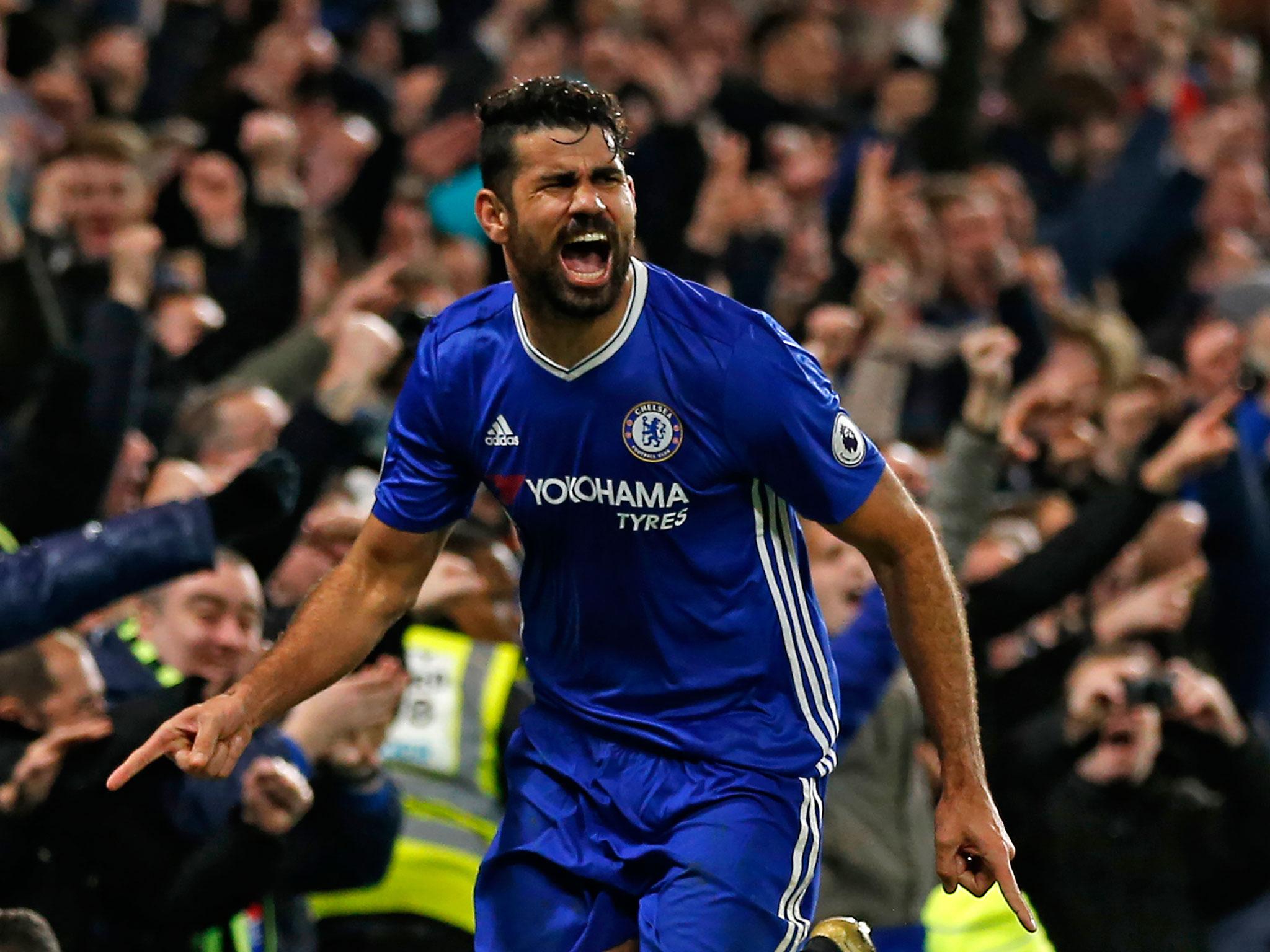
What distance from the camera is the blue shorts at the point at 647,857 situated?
3.21 metres

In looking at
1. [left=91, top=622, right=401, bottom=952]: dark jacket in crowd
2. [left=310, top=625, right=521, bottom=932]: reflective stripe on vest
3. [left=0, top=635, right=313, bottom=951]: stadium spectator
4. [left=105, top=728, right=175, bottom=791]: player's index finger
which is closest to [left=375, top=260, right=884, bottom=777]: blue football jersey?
[left=105, top=728, right=175, bottom=791]: player's index finger

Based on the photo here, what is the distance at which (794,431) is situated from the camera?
3191 mm

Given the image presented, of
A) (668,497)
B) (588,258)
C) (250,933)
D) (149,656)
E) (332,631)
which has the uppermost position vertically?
(588,258)

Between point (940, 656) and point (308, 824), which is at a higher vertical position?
point (940, 656)

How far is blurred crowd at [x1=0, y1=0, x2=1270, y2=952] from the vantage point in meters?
4.18

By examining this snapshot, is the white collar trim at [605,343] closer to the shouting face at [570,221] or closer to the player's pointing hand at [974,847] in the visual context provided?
the shouting face at [570,221]

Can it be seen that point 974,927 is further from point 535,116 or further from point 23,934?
point 535,116

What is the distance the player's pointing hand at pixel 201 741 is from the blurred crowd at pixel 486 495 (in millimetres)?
561

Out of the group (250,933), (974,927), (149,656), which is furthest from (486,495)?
(974,927)

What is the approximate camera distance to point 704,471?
3.26 metres

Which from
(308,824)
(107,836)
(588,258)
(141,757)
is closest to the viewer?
(141,757)

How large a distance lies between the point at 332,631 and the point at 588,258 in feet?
2.37

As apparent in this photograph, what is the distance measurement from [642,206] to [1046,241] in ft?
8.03

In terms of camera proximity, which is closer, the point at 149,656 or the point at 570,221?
the point at 570,221
